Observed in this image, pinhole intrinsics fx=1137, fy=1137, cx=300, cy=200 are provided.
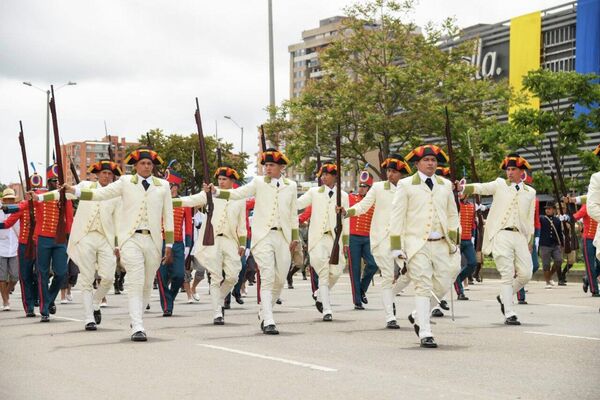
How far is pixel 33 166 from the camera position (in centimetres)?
1831

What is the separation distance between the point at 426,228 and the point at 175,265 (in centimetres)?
638

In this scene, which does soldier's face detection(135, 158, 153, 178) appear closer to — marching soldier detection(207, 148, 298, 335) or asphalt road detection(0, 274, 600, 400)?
marching soldier detection(207, 148, 298, 335)

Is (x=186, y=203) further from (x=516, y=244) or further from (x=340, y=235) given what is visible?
(x=516, y=244)

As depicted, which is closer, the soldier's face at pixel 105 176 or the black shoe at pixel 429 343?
the black shoe at pixel 429 343

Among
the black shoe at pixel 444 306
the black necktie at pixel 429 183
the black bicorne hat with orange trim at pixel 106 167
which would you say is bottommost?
the black shoe at pixel 444 306

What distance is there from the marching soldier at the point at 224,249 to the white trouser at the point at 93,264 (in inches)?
47.3

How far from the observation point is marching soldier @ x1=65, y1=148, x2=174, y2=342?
12953 mm

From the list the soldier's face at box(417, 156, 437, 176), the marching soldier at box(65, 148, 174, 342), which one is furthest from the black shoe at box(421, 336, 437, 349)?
the marching soldier at box(65, 148, 174, 342)

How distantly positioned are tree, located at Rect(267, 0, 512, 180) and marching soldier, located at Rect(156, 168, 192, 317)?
22758 millimetres

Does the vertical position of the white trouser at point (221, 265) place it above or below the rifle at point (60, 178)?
below

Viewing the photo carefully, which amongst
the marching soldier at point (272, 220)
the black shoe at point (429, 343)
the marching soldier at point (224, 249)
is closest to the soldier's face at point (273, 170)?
the marching soldier at point (272, 220)

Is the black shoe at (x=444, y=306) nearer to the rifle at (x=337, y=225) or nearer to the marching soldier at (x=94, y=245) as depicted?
the rifle at (x=337, y=225)

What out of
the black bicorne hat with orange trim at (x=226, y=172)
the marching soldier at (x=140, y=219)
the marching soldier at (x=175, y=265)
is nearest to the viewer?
the marching soldier at (x=140, y=219)

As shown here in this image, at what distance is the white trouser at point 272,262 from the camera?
13539 mm
